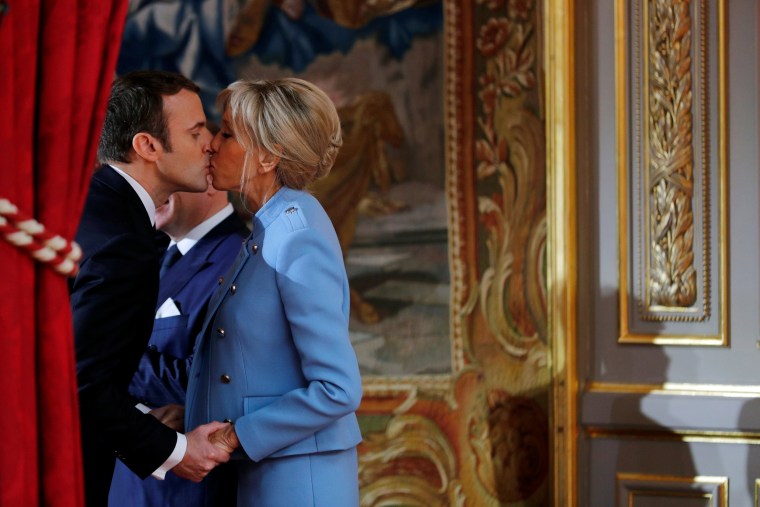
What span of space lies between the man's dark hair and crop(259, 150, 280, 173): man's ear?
0.33m

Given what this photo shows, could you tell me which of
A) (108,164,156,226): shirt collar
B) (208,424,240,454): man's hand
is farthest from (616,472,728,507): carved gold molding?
(108,164,156,226): shirt collar

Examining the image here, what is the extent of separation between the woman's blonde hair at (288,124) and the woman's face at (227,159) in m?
0.03

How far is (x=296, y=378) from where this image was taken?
2.22 m

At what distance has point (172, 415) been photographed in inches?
100

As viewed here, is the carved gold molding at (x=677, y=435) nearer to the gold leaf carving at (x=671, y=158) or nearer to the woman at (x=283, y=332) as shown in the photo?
the gold leaf carving at (x=671, y=158)

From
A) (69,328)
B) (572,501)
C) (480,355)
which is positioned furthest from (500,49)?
(69,328)

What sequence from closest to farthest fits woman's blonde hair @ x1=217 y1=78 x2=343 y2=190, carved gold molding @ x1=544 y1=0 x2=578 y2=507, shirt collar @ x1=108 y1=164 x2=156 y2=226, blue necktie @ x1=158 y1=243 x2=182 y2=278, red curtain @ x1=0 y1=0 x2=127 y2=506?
red curtain @ x1=0 y1=0 x2=127 y2=506
woman's blonde hair @ x1=217 y1=78 x2=343 y2=190
shirt collar @ x1=108 y1=164 x2=156 y2=226
blue necktie @ x1=158 y1=243 x2=182 y2=278
carved gold molding @ x1=544 y1=0 x2=578 y2=507

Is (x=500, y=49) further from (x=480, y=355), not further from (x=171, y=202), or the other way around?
(x=171, y=202)

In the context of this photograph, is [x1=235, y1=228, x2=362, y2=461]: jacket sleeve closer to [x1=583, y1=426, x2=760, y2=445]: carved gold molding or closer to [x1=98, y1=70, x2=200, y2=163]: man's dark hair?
[x1=98, y1=70, x2=200, y2=163]: man's dark hair

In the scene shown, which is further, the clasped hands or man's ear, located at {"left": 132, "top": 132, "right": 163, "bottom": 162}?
man's ear, located at {"left": 132, "top": 132, "right": 163, "bottom": 162}

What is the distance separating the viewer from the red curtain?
1.24 meters

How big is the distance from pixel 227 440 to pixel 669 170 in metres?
2.41

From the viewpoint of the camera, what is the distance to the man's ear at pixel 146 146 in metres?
2.48

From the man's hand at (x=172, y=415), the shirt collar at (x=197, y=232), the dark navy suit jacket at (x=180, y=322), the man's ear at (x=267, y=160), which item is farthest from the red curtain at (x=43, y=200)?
the shirt collar at (x=197, y=232)
